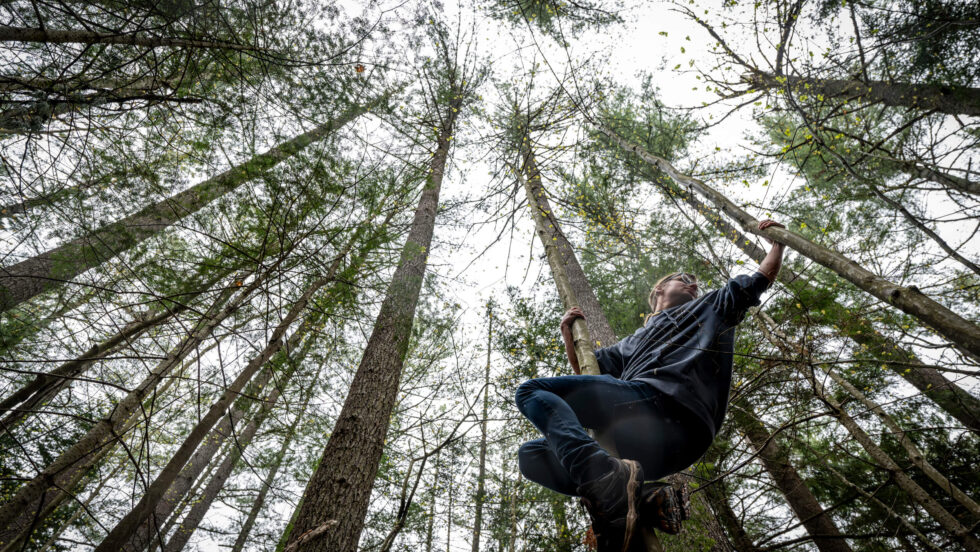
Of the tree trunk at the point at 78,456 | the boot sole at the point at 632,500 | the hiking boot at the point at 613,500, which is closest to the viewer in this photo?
the boot sole at the point at 632,500

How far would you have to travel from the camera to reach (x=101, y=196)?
3861 mm

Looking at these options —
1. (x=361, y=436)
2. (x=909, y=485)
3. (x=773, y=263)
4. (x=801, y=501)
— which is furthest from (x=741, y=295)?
(x=801, y=501)

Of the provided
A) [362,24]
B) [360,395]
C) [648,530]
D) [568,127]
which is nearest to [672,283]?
[648,530]

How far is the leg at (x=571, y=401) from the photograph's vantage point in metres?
1.66

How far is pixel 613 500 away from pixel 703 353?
3.06 feet

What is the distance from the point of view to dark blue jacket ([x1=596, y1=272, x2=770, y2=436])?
70.7 inches

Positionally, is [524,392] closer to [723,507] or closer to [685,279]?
[685,279]

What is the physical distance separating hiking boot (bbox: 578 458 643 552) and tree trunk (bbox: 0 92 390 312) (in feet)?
13.0

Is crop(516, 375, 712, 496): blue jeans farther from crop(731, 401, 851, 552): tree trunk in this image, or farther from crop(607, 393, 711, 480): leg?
crop(731, 401, 851, 552): tree trunk

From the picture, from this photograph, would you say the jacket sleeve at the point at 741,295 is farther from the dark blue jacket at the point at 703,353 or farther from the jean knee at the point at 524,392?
the jean knee at the point at 524,392

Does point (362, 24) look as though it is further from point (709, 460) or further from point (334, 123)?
Answer: point (709, 460)

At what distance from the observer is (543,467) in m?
1.97

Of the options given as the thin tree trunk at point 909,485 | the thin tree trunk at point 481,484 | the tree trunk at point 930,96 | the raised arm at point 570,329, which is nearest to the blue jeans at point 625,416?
the raised arm at point 570,329

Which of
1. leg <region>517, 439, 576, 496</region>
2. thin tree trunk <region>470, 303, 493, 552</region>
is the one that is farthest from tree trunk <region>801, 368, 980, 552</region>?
thin tree trunk <region>470, 303, 493, 552</region>
